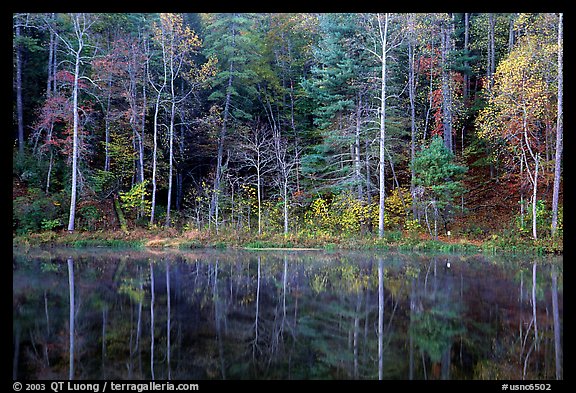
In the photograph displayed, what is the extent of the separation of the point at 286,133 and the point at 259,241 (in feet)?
31.8

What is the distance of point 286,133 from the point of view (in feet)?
89.4

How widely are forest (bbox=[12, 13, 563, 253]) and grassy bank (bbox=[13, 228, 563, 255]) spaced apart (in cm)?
12

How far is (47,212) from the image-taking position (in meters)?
20.3

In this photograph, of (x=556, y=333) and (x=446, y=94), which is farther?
(x=446, y=94)

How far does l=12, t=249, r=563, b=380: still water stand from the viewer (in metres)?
5.52

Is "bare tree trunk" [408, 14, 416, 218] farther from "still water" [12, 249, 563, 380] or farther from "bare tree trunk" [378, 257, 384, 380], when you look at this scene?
"bare tree trunk" [378, 257, 384, 380]

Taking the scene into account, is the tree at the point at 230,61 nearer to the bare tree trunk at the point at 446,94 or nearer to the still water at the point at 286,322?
the bare tree trunk at the point at 446,94

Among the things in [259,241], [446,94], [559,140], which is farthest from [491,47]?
[259,241]

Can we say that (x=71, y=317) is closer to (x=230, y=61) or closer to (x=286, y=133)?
(x=230, y=61)

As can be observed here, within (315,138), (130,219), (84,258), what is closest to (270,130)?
(315,138)

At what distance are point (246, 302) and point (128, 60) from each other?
1891 centimetres

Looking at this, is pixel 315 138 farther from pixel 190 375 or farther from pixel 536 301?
pixel 190 375

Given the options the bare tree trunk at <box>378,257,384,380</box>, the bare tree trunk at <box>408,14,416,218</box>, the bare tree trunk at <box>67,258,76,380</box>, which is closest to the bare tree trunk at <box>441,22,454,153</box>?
the bare tree trunk at <box>408,14,416,218</box>

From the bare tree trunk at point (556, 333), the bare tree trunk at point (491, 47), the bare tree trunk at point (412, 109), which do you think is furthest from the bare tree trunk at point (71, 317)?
the bare tree trunk at point (491, 47)
